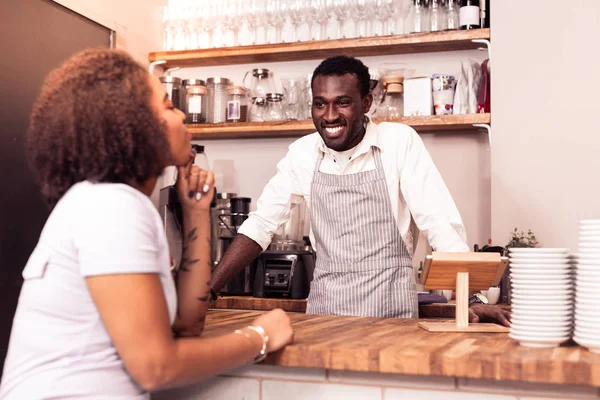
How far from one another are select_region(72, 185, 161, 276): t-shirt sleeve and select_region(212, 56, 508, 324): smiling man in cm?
132

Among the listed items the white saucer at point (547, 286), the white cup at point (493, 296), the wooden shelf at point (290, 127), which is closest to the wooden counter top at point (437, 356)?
the white saucer at point (547, 286)

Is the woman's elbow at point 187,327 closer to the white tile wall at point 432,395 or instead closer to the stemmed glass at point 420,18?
the white tile wall at point 432,395

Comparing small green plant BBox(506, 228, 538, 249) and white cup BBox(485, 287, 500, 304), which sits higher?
small green plant BBox(506, 228, 538, 249)

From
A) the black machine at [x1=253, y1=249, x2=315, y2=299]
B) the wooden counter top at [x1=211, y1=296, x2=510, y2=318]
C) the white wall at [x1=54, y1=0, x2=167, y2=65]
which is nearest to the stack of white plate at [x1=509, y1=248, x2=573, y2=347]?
the wooden counter top at [x1=211, y1=296, x2=510, y2=318]

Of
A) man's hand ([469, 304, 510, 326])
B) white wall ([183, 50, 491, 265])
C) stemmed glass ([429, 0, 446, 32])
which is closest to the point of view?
man's hand ([469, 304, 510, 326])

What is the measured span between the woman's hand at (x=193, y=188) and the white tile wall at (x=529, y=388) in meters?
0.61

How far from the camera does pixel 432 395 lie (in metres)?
1.31

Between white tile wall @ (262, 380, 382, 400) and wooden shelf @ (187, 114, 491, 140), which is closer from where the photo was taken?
white tile wall @ (262, 380, 382, 400)

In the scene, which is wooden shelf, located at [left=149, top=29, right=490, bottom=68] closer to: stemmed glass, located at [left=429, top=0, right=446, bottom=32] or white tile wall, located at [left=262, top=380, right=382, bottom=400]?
stemmed glass, located at [left=429, top=0, right=446, bottom=32]

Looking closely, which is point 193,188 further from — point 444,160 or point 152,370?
point 444,160

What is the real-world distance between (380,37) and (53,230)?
251 cm

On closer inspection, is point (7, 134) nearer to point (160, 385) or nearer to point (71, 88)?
point (71, 88)

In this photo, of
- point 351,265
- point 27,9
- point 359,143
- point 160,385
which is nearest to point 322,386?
point 160,385

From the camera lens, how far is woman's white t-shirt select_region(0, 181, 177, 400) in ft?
3.33
